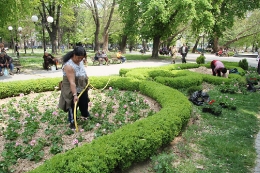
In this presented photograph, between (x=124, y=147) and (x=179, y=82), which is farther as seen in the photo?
(x=179, y=82)

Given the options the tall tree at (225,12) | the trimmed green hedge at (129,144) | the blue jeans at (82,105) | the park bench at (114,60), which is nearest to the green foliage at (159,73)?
the trimmed green hedge at (129,144)

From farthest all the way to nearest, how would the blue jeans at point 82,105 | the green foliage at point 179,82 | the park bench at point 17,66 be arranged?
the park bench at point 17,66
the green foliage at point 179,82
the blue jeans at point 82,105

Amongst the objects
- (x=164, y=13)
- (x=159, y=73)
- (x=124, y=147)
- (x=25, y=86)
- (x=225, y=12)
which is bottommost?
(x=124, y=147)

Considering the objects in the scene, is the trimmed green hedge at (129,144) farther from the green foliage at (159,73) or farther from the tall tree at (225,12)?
the tall tree at (225,12)

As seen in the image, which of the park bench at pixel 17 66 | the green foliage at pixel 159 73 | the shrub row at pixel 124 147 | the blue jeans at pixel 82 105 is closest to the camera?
the shrub row at pixel 124 147

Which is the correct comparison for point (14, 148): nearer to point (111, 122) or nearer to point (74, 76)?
point (74, 76)

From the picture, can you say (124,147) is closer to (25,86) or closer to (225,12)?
(25,86)

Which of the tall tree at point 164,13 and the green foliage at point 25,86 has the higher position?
the tall tree at point 164,13

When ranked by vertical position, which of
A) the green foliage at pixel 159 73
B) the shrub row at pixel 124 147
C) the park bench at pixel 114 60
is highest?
the park bench at pixel 114 60

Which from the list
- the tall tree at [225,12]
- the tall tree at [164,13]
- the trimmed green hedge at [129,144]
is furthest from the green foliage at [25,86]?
the tall tree at [225,12]

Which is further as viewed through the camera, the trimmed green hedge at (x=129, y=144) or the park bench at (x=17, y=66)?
the park bench at (x=17, y=66)

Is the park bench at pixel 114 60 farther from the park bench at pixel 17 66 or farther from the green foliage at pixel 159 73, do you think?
the green foliage at pixel 159 73

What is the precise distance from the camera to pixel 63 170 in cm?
265

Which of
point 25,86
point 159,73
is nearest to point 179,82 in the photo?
point 159,73
